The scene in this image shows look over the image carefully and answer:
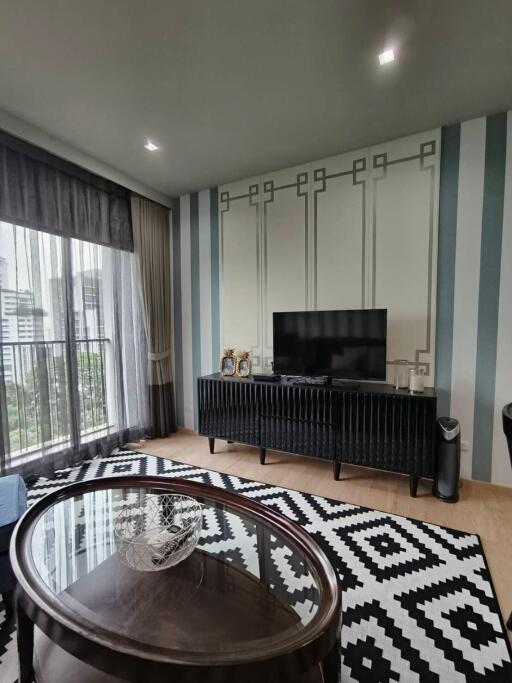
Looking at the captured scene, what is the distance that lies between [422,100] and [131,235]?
9.04 feet

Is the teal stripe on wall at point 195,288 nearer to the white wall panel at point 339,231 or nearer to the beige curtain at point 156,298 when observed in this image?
the beige curtain at point 156,298

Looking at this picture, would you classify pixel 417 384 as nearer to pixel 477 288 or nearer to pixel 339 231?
pixel 477 288

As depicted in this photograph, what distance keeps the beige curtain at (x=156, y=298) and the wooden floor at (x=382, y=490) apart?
1.35 feet

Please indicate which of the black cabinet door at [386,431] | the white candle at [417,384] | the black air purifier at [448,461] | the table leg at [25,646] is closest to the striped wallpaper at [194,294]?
the black cabinet door at [386,431]

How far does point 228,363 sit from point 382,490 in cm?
171

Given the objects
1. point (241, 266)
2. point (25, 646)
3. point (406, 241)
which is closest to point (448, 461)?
point (406, 241)

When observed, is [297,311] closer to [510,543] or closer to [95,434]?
[510,543]

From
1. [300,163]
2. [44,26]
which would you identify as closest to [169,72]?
[44,26]

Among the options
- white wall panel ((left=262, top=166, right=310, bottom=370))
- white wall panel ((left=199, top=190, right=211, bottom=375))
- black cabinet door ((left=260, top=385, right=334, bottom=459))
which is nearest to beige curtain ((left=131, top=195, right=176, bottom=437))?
white wall panel ((left=199, top=190, right=211, bottom=375))

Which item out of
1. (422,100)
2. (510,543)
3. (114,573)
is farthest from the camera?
(422,100)

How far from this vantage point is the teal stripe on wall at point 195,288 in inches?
139

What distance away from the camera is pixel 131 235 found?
130 inches

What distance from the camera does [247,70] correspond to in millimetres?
1823

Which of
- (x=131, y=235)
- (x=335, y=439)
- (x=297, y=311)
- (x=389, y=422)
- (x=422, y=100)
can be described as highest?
(x=422, y=100)
